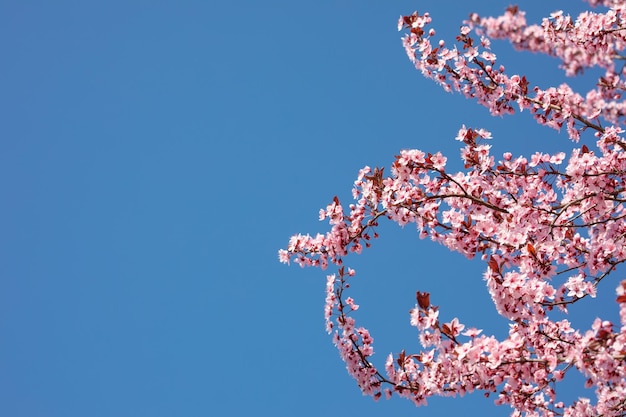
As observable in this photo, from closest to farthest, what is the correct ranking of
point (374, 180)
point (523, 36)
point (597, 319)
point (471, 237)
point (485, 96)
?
1. point (597, 319)
2. point (523, 36)
3. point (471, 237)
4. point (374, 180)
5. point (485, 96)

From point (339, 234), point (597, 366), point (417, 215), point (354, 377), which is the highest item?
point (339, 234)

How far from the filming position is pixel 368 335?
22.7 ft

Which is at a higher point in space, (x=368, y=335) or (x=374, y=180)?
(x=374, y=180)

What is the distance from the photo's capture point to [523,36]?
5.12m

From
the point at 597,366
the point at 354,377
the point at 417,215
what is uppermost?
the point at 417,215

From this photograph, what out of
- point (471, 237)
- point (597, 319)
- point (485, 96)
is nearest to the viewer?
point (597, 319)

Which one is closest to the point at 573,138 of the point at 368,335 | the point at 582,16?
the point at 582,16

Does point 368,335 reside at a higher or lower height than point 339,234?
lower

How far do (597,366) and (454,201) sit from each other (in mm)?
2691

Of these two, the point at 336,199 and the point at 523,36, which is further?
the point at 336,199

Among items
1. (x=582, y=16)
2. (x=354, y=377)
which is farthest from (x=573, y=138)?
(x=354, y=377)

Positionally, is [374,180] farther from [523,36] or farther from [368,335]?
[523,36]

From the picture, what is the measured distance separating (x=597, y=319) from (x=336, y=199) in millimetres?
3357

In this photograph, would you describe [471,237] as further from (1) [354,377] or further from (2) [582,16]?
(2) [582,16]
